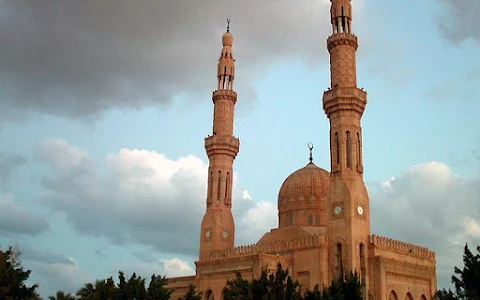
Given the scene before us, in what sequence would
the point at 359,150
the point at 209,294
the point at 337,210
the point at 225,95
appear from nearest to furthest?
the point at 337,210
the point at 359,150
the point at 209,294
the point at 225,95

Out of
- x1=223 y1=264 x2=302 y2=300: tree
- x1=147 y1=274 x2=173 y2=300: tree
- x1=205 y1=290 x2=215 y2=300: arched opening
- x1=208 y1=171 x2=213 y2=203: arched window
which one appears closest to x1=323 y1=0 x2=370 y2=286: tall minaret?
x1=205 y1=290 x2=215 y2=300: arched opening

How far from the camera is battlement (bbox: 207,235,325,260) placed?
104ft

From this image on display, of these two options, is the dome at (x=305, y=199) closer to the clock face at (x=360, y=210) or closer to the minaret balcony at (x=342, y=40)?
the clock face at (x=360, y=210)

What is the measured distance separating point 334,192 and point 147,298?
14.7 metres

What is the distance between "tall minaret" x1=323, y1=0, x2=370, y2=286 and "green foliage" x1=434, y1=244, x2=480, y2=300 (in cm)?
1125

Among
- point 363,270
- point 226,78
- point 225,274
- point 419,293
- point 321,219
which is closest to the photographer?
point 363,270

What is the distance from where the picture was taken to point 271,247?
A: 33.8 meters

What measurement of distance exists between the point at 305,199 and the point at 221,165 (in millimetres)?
7090

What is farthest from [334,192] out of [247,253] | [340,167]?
[247,253]

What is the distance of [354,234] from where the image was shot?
30094 mm

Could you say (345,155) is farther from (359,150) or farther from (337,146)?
(359,150)

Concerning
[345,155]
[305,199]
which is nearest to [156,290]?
[345,155]

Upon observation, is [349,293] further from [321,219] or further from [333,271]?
[321,219]

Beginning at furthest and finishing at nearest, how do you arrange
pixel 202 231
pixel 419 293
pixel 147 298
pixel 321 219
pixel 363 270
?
pixel 202 231 < pixel 321 219 < pixel 419 293 < pixel 363 270 < pixel 147 298
